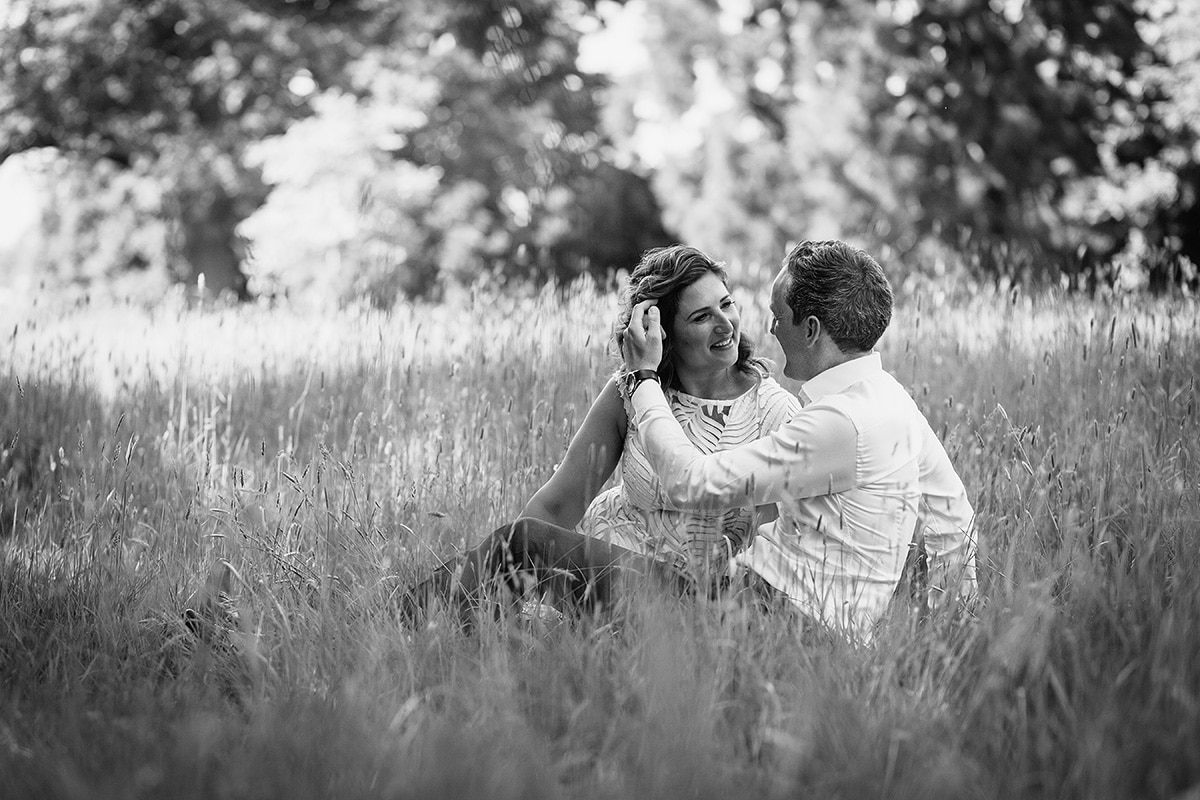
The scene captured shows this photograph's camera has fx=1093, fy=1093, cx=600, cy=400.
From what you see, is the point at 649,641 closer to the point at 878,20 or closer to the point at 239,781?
the point at 239,781

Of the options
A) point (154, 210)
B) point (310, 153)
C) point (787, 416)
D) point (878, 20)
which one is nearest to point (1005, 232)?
point (878, 20)

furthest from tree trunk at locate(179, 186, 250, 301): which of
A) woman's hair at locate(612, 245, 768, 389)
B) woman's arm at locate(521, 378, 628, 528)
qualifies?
woman's hair at locate(612, 245, 768, 389)

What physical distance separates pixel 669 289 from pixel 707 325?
0.16 m

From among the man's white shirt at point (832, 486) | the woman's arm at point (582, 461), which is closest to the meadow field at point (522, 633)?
the man's white shirt at point (832, 486)

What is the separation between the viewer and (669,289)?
335 centimetres

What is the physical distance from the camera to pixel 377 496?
3.87 meters

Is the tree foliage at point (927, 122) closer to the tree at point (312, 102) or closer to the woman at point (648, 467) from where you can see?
the tree at point (312, 102)

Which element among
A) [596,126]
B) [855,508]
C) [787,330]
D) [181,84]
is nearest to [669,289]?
[787,330]

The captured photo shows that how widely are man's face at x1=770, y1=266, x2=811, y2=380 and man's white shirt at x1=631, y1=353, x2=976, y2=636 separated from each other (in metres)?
0.09

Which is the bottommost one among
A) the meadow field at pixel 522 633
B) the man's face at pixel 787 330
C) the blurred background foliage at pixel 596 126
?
the meadow field at pixel 522 633

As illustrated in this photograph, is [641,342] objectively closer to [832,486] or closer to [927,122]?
[832,486]

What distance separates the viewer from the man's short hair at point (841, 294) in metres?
2.89

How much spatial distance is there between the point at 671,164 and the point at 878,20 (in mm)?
4439

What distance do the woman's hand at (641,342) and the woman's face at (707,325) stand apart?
0.56 ft
